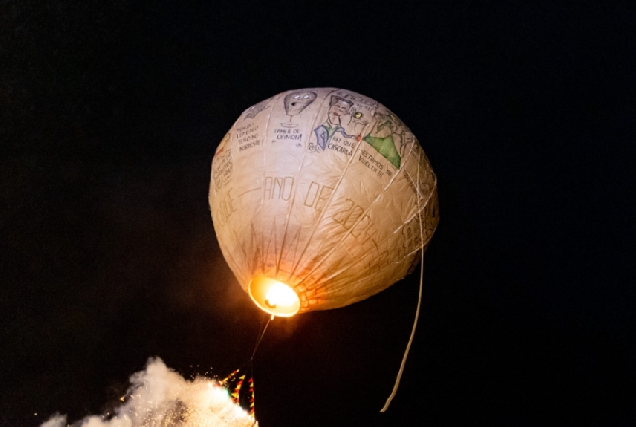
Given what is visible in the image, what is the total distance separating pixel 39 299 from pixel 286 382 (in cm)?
132

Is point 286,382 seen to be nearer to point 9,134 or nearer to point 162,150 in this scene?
point 162,150

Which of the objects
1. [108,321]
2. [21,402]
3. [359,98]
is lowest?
[21,402]

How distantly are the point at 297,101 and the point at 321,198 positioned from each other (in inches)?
14.7

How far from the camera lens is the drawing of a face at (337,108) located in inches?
52.2

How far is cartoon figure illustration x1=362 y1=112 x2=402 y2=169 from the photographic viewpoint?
1.31m

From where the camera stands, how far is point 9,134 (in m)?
2.30

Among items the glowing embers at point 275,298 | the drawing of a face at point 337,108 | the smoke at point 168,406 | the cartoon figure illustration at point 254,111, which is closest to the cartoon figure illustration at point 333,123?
the drawing of a face at point 337,108

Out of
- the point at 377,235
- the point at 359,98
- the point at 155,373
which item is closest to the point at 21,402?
the point at 155,373

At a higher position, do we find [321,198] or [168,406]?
[321,198]

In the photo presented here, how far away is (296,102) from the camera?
1394 millimetres

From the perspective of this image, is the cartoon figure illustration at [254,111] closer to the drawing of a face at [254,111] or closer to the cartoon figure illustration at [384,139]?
the drawing of a face at [254,111]

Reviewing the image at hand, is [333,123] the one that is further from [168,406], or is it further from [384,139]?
[168,406]

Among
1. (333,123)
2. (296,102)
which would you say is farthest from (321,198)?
(296,102)

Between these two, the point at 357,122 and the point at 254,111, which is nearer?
the point at 357,122
